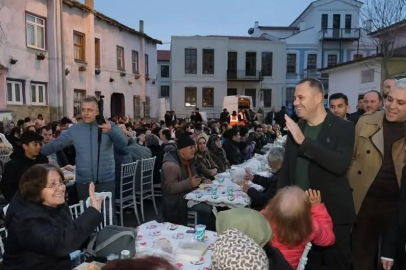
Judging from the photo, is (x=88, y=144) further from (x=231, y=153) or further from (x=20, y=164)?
(x=231, y=153)

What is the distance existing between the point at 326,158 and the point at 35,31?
47.1 ft

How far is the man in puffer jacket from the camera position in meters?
4.27

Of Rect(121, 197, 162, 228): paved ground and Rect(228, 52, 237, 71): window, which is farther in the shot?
Rect(228, 52, 237, 71): window

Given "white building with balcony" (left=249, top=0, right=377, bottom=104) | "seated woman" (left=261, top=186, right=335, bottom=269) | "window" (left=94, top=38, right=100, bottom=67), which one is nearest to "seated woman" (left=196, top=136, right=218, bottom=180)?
"seated woman" (left=261, top=186, right=335, bottom=269)

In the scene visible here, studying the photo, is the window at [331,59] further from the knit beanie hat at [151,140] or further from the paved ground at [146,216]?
the paved ground at [146,216]

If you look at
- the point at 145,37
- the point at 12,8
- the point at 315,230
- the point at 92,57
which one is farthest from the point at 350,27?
the point at 315,230

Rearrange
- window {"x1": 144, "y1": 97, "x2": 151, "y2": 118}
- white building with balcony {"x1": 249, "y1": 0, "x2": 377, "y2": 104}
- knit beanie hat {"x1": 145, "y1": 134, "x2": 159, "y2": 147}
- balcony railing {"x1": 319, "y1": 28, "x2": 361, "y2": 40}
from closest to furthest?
knit beanie hat {"x1": 145, "y1": 134, "x2": 159, "y2": 147} < window {"x1": 144, "y1": 97, "x2": 151, "y2": 118} < balcony railing {"x1": 319, "y1": 28, "x2": 361, "y2": 40} < white building with balcony {"x1": 249, "y1": 0, "x2": 377, "y2": 104}

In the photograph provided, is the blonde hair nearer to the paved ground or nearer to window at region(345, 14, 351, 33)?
the paved ground

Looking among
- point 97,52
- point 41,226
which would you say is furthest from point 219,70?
point 41,226

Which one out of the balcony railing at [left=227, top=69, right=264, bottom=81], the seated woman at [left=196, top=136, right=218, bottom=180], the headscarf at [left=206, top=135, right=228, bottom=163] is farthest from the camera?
the balcony railing at [left=227, top=69, right=264, bottom=81]

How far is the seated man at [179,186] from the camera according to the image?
4555mm

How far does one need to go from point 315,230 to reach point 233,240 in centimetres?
106

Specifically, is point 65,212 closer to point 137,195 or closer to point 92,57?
point 137,195

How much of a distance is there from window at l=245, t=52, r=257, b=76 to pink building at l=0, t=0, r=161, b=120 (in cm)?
1443
